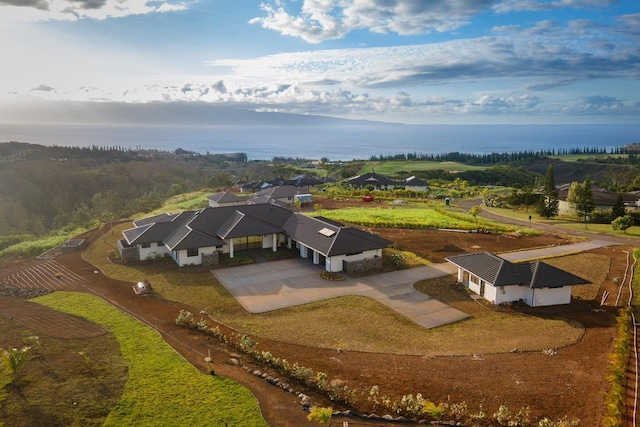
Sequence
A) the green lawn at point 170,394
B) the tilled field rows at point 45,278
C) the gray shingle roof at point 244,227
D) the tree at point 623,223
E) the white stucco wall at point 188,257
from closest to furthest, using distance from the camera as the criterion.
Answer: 1. the green lawn at point 170,394
2. the tilled field rows at point 45,278
3. the white stucco wall at point 188,257
4. the gray shingle roof at point 244,227
5. the tree at point 623,223

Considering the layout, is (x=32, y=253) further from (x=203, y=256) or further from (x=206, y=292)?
(x=206, y=292)

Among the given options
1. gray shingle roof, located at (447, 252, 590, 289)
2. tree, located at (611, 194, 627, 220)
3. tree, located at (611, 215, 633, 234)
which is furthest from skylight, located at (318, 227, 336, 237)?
tree, located at (611, 194, 627, 220)

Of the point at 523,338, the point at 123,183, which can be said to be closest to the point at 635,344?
the point at 523,338

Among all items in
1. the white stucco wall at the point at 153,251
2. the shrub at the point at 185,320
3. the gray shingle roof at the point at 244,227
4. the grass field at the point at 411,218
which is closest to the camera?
the shrub at the point at 185,320

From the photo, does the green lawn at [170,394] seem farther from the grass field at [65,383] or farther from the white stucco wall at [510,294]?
the white stucco wall at [510,294]

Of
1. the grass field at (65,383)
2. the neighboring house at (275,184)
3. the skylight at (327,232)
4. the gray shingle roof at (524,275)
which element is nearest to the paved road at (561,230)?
the gray shingle roof at (524,275)

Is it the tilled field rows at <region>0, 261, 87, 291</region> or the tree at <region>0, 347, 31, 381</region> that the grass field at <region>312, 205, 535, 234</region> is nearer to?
the tilled field rows at <region>0, 261, 87, 291</region>

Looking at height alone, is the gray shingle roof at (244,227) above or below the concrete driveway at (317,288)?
above

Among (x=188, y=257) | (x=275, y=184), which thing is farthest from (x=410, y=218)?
(x=275, y=184)
